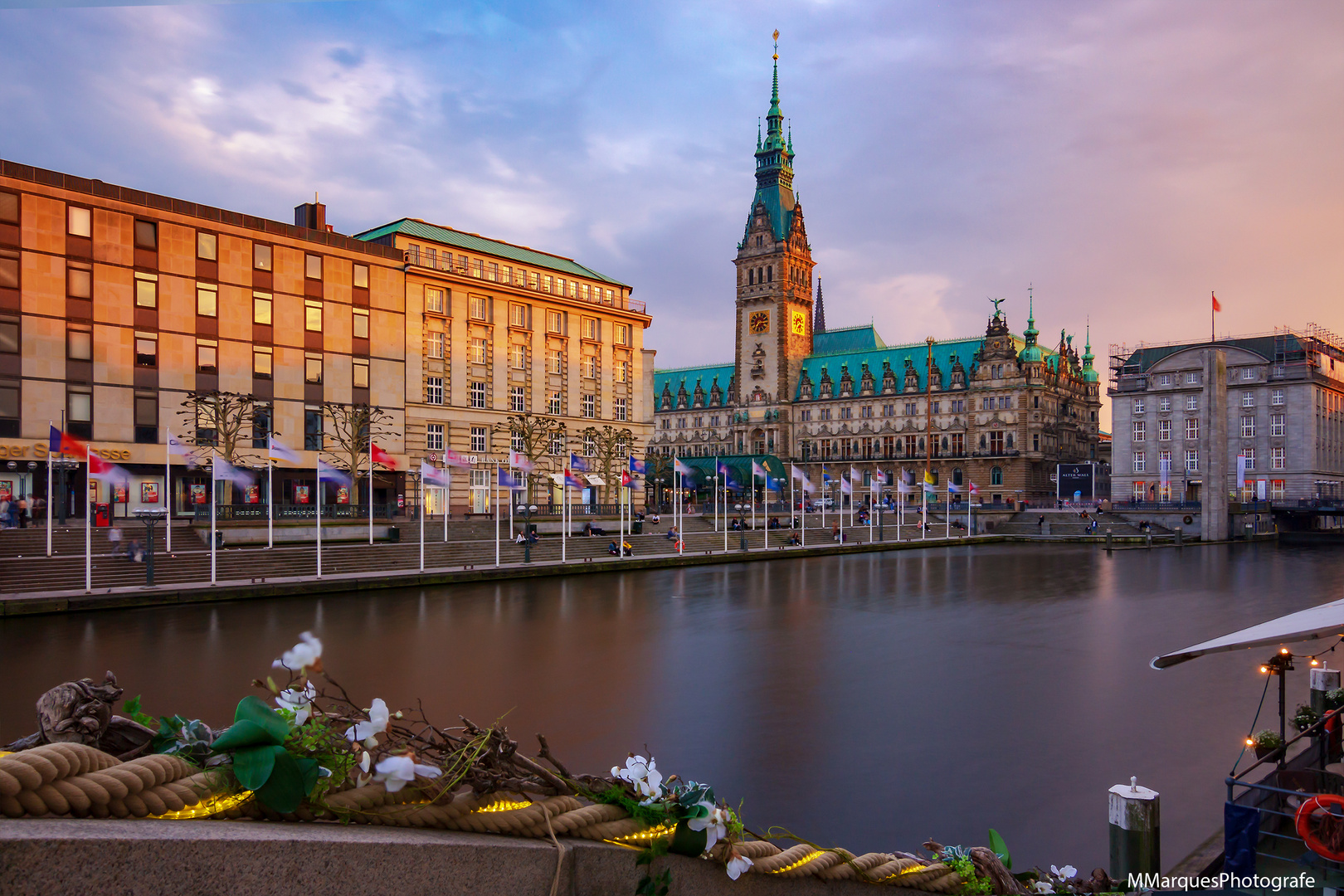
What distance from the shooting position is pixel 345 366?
186 feet

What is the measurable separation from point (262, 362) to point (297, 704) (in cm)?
5567

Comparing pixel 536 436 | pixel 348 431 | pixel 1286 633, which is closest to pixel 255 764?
pixel 1286 633

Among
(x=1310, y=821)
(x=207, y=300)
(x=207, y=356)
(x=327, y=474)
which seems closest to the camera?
(x=1310, y=821)

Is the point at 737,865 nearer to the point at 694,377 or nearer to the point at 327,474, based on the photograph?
the point at 327,474

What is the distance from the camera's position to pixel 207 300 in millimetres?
50656

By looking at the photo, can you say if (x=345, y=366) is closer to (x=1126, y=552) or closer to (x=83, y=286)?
(x=83, y=286)

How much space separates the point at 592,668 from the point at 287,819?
1711 centimetres

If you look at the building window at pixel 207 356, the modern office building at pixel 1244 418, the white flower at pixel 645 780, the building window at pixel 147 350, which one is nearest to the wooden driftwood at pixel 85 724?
the white flower at pixel 645 780

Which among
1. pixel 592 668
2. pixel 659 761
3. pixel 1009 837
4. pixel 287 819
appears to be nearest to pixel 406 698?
pixel 592 668

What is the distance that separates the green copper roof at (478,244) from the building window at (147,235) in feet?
50.5

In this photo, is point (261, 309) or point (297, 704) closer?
point (297, 704)

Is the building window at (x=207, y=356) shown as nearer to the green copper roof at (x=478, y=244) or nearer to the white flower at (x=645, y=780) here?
the green copper roof at (x=478, y=244)

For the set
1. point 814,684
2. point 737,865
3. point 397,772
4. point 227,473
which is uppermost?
point 227,473

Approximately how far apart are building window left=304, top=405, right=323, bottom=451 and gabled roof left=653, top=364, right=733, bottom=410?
86.2 metres
